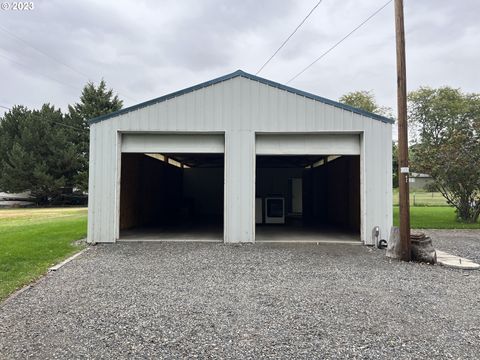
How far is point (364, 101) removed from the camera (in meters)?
28.3

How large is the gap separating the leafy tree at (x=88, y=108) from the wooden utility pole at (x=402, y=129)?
87.2 ft

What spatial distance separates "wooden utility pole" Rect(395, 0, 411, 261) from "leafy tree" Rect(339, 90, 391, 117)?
2337cm

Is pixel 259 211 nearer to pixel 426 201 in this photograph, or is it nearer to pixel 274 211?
pixel 274 211

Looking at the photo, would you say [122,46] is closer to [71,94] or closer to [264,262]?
[264,262]

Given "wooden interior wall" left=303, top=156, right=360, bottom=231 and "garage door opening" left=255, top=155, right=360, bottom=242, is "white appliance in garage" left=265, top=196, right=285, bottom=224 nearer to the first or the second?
"garage door opening" left=255, top=155, right=360, bottom=242

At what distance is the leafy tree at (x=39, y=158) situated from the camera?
2536 centimetres

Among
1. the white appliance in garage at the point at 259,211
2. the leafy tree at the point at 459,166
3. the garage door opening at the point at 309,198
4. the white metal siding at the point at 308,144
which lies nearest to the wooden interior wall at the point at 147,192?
the white appliance in garage at the point at 259,211

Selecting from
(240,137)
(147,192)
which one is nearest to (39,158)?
(147,192)

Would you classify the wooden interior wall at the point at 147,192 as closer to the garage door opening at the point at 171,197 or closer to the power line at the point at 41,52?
the garage door opening at the point at 171,197

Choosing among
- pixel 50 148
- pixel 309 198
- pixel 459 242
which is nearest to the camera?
pixel 459 242

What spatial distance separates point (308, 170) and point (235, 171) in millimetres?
9201

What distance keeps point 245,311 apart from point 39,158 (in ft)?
93.3

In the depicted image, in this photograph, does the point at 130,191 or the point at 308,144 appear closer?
the point at 308,144

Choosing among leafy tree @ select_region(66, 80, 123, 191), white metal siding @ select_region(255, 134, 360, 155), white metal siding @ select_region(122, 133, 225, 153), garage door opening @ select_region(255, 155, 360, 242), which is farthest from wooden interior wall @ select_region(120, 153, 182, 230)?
leafy tree @ select_region(66, 80, 123, 191)
